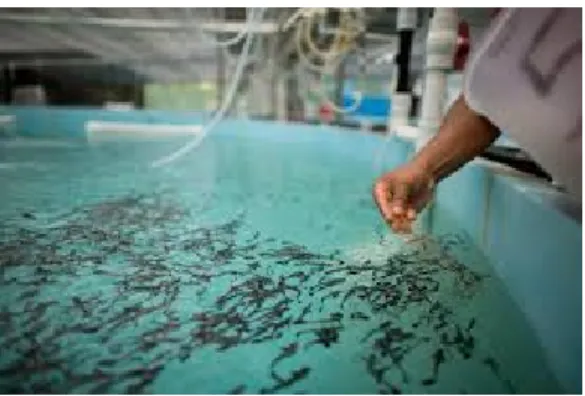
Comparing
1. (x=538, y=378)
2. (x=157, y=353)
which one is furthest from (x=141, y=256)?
(x=538, y=378)

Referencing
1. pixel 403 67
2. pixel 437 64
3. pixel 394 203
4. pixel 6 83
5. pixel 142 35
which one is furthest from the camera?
pixel 6 83

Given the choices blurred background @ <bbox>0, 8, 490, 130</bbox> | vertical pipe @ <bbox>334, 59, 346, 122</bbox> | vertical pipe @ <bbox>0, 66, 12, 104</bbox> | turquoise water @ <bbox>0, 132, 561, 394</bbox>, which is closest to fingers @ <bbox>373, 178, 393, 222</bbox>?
turquoise water @ <bbox>0, 132, 561, 394</bbox>

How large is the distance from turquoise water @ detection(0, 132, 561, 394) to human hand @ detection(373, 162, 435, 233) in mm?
151

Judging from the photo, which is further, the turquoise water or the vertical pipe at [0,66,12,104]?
the vertical pipe at [0,66,12,104]

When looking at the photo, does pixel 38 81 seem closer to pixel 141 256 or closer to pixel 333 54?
pixel 333 54

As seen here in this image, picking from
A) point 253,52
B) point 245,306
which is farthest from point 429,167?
point 253,52

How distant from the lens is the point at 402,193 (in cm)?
110

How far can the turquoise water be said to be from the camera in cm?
74

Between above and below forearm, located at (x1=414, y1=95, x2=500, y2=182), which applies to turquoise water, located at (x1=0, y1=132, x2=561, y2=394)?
below

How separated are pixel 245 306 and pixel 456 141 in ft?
1.75

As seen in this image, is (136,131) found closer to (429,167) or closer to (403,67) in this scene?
(403,67)

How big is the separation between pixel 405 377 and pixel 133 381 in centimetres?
38

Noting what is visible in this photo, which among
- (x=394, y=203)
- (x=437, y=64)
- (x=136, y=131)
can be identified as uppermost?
(x=437, y=64)

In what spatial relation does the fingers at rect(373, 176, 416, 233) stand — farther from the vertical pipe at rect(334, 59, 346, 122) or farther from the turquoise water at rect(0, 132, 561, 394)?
the vertical pipe at rect(334, 59, 346, 122)
